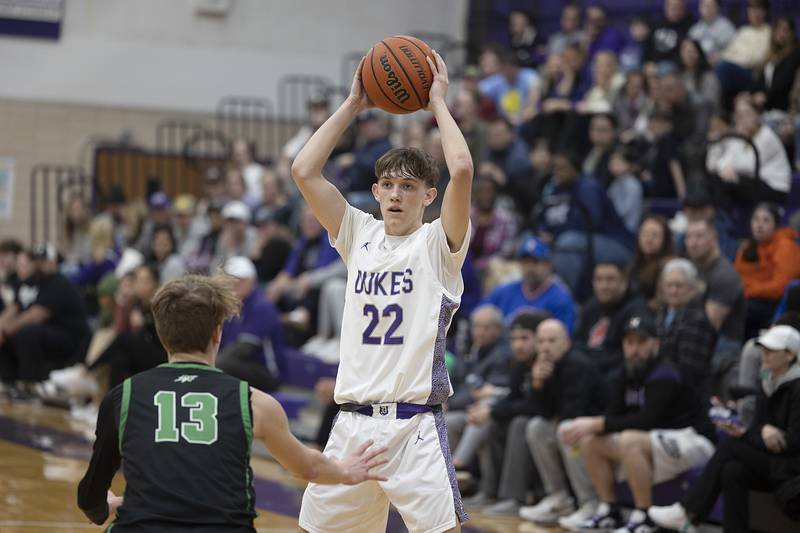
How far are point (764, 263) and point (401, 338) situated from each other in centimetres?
478

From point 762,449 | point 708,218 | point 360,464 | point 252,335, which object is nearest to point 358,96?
point 360,464

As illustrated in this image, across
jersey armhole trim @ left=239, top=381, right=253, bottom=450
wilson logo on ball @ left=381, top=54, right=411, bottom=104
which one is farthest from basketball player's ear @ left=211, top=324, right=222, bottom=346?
wilson logo on ball @ left=381, top=54, right=411, bottom=104

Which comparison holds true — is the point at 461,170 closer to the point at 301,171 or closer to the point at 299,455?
the point at 301,171

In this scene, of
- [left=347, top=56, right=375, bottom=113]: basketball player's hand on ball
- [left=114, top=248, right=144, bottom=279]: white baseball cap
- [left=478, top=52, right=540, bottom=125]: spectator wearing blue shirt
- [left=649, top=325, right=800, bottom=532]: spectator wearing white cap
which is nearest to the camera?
[left=347, top=56, right=375, bottom=113]: basketball player's hand on ball

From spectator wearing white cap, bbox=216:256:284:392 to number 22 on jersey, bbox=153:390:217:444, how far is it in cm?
602

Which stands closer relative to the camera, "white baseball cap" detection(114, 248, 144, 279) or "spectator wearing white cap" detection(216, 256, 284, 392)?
"spectator wearing white cap" detection(216, 256, 284, 392)

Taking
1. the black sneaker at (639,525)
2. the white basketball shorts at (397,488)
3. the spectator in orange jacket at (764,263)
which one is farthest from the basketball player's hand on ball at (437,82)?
the spectator in orange jacket at (764,263)

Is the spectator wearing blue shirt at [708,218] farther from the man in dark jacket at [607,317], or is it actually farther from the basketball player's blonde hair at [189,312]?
the basketball player's blonde hair at [189,312]

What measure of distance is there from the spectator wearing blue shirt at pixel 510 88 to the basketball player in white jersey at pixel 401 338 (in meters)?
10.2

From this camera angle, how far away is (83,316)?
533 inches

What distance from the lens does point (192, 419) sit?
142 inches

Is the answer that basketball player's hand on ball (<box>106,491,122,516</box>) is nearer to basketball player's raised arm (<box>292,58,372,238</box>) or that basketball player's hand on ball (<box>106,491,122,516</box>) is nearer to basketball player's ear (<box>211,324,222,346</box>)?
Result: basketball player's ear (<box>211,324,222,346</box>)

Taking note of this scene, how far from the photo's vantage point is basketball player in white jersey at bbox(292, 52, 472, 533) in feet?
15.1

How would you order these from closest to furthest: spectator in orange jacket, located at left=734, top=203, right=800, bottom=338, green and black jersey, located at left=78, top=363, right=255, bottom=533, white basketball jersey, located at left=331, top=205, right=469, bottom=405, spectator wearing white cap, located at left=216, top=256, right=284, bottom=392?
green and black jersey, located at left=78, top=363, right=255, bottom=533 → white basketball jersey, located at left=331, top=205, right=469, bottom=405 → spectator in orange jacket, located at left=734, top=203, right=800, bottom=338 → spectator wearing white cap, located at left=216, top=256, right=284, bottom=392
